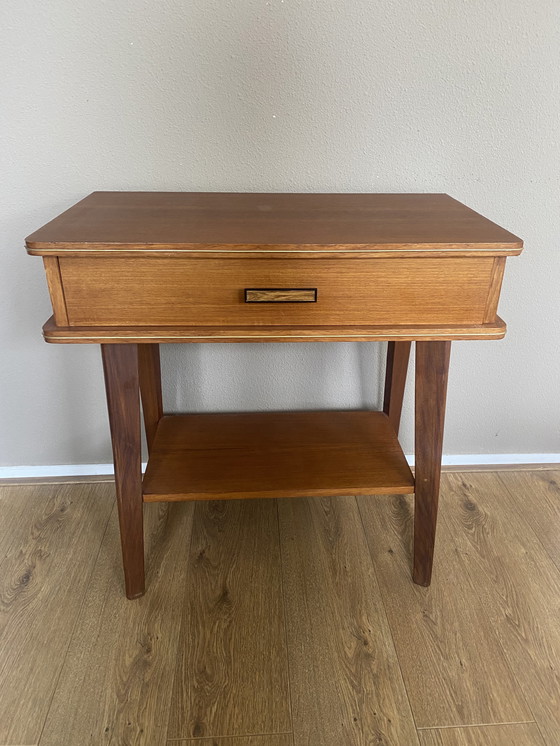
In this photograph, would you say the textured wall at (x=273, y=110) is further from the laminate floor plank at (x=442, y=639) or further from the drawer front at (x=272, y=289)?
the laminate floor plank at (x=442, y=639)

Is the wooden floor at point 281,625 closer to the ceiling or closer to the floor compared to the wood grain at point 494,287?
closer to the floor

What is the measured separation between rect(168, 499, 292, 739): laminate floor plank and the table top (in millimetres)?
794

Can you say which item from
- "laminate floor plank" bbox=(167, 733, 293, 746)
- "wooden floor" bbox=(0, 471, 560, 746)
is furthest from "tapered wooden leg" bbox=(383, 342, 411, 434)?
"laminate floor plank" bbox=(167, 733, 293, 746)

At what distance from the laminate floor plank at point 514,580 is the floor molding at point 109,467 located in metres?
0.05

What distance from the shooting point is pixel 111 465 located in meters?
1.65

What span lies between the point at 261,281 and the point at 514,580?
0.96 metres

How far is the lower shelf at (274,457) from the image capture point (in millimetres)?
1230

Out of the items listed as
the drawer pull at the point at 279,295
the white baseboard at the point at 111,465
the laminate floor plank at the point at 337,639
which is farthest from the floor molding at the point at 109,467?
the drawer pull at the point at 279,295

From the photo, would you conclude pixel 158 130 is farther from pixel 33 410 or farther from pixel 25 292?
pixel 33 410

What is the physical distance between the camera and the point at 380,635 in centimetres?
119

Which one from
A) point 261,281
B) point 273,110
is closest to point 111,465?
point 261,281

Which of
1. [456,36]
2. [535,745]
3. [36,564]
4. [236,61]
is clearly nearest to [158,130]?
[236,61]

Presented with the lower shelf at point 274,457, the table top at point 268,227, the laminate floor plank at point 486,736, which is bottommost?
the laminate floor plank at point 486,736

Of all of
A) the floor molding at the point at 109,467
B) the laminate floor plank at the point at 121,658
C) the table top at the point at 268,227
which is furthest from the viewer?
the floor molding at the point at 109,467
